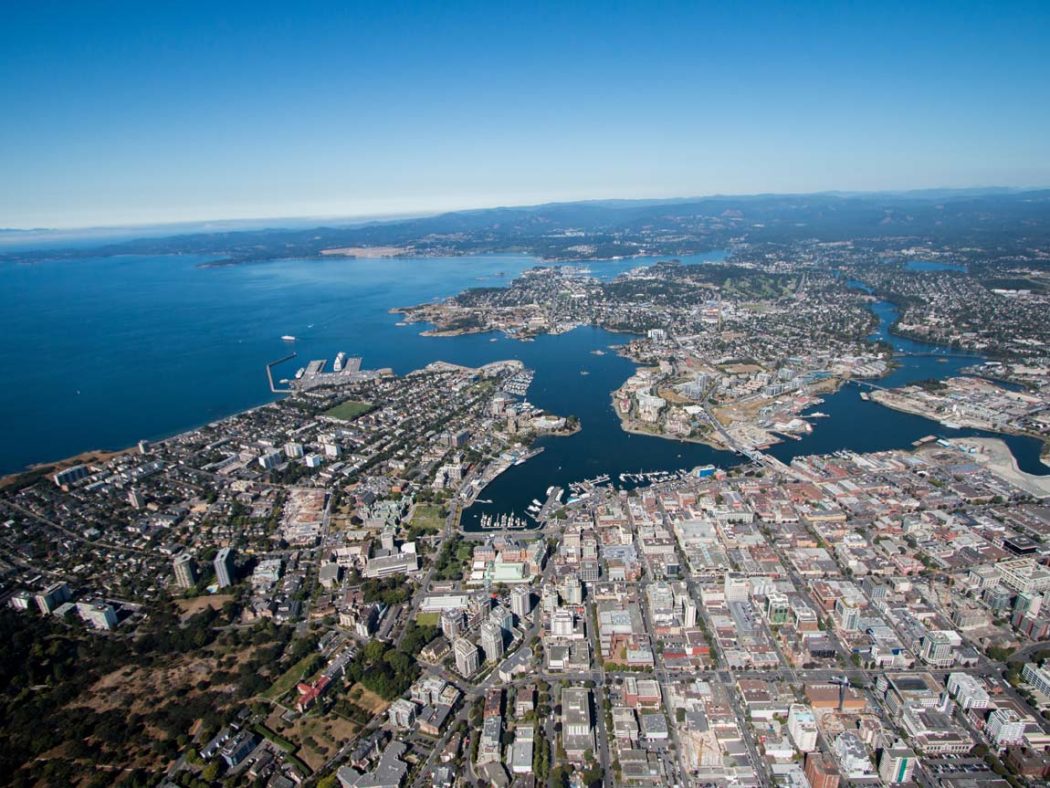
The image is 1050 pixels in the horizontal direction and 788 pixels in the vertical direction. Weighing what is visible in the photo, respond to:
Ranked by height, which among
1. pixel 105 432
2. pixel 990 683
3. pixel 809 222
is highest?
pixel 809 222

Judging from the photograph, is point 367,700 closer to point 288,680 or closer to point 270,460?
point 288,680

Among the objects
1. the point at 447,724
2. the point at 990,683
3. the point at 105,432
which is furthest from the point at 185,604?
the point at 990,683

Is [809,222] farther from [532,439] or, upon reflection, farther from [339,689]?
[339,689]

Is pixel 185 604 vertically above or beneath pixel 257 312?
beneath

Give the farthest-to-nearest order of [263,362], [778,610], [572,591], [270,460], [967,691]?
1. [263,362]
2. [270,460]
3. [572,591]
4. [778,610]
5. [967,691]

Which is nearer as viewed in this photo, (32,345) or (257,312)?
(32,345)

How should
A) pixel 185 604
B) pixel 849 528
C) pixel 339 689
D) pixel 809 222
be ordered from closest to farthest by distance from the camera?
1. pixel 339 689
2. pixel 185 604
3. pixel 849 528
4. pixel 809 222

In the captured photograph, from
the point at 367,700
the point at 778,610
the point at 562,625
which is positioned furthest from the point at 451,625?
the point at 778,610
